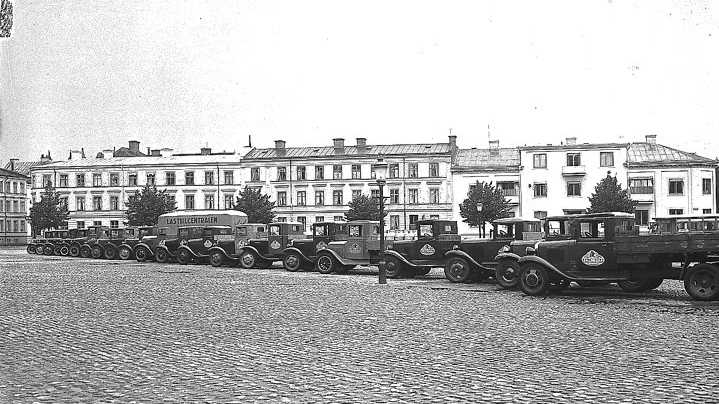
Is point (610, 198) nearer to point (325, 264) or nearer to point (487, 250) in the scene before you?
point (325, 264)

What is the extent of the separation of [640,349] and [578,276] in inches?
352

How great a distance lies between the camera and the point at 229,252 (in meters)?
37.4

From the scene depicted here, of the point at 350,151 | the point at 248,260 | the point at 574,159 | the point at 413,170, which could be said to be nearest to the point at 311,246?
the point at 248,260

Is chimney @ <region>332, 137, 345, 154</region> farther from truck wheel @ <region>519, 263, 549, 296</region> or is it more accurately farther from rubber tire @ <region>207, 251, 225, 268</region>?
truck wheel @ <region>519, 263, 549, 296</region>

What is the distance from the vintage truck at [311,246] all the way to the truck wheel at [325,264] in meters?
0.63

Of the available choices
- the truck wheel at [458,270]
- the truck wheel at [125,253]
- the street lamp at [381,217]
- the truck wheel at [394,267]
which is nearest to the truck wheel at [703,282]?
the truck wheel at [458,270]

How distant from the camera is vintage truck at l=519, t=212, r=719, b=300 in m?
17.8

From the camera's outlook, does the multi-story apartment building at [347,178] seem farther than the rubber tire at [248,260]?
Yes

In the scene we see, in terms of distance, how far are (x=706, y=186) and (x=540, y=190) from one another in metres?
12.7

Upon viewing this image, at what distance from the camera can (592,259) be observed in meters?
19.9

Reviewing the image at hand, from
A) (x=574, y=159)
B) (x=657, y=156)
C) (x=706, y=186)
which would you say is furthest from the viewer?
(x=657, y=156)

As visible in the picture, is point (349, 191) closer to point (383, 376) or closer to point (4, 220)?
point (4, 220)

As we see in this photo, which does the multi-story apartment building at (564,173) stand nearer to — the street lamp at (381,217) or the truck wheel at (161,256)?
the truck wheel at (161,256)

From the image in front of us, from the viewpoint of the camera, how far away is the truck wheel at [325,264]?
30906mm
